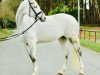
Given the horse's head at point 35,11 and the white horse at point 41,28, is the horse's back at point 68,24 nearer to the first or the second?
the white horse at point 41,28

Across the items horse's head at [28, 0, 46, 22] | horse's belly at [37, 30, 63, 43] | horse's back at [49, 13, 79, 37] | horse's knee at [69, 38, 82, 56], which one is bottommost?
horse's knee at [69, 38, 82, 56]

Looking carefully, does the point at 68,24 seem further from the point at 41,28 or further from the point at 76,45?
the point at 41,28

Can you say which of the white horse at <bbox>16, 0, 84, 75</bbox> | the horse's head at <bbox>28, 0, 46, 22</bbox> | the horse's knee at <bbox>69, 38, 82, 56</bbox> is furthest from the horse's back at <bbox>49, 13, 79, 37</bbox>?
the horse's head at <bbox>28, 0, 46, 22</bbox>

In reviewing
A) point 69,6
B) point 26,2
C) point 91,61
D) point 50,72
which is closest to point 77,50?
point 50,72

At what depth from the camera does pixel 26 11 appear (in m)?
11.6

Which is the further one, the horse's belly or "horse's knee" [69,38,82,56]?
"horse's knee" [69,38,82,56]

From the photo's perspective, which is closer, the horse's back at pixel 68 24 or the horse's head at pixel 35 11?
the horse's head at pixel 35 11

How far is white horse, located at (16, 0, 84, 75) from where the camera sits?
38.0ft

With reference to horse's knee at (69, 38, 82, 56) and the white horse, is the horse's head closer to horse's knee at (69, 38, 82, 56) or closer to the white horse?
the white horse

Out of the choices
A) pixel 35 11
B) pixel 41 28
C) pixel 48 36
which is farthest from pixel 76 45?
pixel 35 11

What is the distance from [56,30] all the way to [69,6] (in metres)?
56.5

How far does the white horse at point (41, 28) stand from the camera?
11.6 metres

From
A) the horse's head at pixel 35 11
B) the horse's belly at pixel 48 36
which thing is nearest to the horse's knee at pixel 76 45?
the horse's belly at pixel 48 36

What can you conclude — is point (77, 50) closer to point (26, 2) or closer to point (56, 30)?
point (56, 30)
